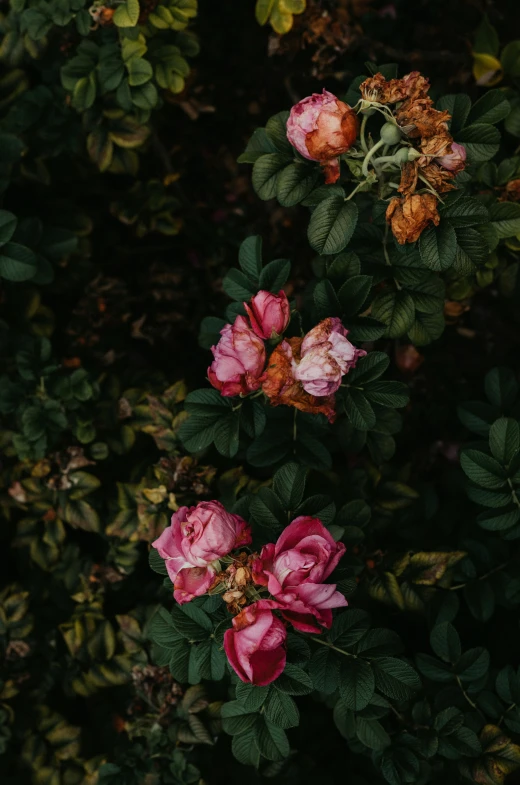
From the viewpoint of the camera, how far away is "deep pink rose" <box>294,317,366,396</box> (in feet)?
3.01

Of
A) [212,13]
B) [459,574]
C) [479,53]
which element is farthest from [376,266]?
[212,13]

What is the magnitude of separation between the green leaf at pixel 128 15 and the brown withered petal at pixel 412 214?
0.65m

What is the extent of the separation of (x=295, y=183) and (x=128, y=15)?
19.8 inches

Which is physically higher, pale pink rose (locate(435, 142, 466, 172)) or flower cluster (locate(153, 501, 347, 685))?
pale pink rose (locate(435, 142, 466, 172))

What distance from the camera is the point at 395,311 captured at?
1.08 metres

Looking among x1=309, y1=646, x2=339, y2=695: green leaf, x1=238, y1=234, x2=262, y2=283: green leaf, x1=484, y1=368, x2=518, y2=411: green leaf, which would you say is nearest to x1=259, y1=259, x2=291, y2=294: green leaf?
x1=238, y1=234, x2=262, y2=283: green leaf

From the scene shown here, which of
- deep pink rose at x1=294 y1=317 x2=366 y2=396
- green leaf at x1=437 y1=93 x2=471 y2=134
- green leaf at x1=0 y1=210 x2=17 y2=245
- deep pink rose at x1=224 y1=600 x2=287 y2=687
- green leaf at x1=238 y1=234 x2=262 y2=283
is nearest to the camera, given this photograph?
deep pink rose at x1=224 y1=600 x2=287 y2=687

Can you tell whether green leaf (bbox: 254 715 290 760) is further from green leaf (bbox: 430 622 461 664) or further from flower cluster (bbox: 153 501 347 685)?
green leaf (bbox: 430 622 461 664)

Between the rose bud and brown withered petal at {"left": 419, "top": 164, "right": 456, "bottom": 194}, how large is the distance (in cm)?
11

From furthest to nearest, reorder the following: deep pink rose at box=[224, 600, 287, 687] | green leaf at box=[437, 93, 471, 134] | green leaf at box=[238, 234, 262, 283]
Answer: green leaf at box=[238, 234, 262, 283]
green leaf at box=[437, 93, 471, 134]
deep pink rose at box=[224, 600, 287, 687]

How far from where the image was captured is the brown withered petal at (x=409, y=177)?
2.91 ft

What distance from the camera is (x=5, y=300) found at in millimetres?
1591

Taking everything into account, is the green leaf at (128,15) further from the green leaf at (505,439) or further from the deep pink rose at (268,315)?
the green leaf at (505,439)

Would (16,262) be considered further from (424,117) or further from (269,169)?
(424,117)
